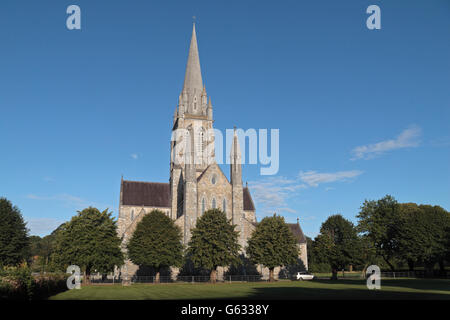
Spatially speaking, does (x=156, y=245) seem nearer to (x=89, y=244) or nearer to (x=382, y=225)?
(x=89, y=244)

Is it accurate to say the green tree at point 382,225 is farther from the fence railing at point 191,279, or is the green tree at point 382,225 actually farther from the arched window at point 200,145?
the arched window at point 200,145

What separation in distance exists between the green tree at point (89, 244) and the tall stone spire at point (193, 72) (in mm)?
33553

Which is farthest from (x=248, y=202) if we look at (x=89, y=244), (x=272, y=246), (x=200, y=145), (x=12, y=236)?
(x=12, y=236)

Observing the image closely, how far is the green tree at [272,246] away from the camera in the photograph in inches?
1882

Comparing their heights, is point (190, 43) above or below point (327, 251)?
above

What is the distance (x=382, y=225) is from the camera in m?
62.7

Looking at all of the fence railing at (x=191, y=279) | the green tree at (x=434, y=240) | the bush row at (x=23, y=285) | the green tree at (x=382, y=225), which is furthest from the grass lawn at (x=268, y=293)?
the green tree at (x=382, y=225)

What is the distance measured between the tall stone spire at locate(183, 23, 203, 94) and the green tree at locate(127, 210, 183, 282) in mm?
30586

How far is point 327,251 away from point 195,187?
2339cm

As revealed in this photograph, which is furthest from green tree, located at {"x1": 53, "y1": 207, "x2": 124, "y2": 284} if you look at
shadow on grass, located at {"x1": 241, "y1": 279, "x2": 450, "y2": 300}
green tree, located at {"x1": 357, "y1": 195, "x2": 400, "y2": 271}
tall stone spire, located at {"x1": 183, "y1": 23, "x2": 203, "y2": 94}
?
green tree, located at {"x1": 357, "y1": 195, "x2": 400, "y2": 271}

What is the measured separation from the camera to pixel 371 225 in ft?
209

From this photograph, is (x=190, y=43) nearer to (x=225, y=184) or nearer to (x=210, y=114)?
(x=210, y=114)

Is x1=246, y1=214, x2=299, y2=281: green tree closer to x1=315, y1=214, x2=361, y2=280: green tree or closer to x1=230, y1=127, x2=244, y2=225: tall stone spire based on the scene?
x1=230, y1=127, x2=244, y2=225: tall stone spire
